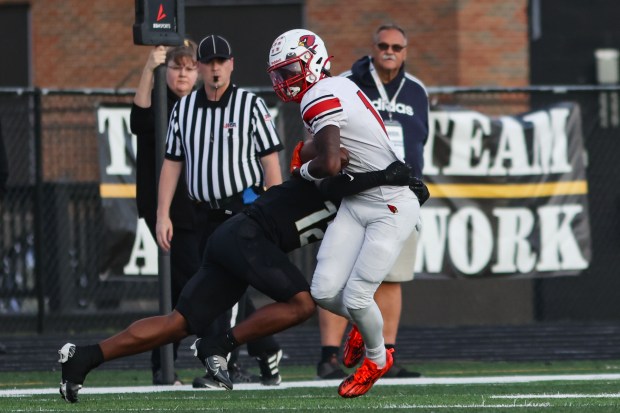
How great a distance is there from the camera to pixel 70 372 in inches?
272

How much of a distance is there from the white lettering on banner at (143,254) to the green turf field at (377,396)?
234cm

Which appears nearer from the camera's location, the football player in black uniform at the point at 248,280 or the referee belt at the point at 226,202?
the football player in black uniform at the point at 248,280

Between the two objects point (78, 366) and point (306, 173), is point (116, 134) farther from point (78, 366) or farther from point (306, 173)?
point (306, 173)

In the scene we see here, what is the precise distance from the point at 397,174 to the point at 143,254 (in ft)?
17.8

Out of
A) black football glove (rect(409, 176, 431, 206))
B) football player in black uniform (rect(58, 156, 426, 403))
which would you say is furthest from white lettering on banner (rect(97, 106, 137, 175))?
black football glove (rect(409, 176, 431, 206))

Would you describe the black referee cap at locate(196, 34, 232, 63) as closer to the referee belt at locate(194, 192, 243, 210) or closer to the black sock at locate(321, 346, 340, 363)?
the referee belt at locate(194, 192, 243, 210)

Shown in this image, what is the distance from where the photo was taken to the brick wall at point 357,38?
16016 mm

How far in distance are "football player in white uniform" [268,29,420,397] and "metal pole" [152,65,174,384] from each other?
A: 1555 millimetres

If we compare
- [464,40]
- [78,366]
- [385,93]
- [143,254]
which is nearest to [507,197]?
[143,254]

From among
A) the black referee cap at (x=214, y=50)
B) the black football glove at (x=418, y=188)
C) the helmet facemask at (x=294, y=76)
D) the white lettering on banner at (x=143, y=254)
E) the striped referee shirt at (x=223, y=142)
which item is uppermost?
the black referee cap at (x=214, y=50)

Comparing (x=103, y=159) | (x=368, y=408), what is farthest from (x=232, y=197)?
(x=103, y=159)

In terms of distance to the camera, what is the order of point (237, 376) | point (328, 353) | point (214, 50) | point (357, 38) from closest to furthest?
point (214, 50) → point (237, 376) → point (328, 353) → point (357, 38)

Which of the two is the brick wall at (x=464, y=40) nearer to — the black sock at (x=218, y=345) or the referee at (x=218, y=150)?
the referee at (x=218, y=150)

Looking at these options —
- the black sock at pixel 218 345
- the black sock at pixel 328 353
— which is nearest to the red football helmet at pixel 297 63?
the black sock at pixel 218 345
